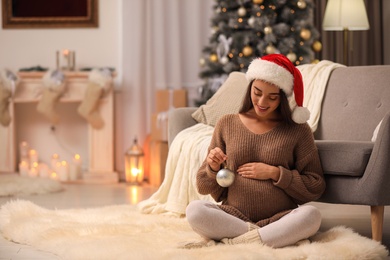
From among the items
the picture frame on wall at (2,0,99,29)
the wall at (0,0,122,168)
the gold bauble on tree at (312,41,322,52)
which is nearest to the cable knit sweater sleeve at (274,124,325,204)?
the gold bauble on tree at (312,41,322,52)

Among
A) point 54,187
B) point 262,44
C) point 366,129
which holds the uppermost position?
point 262,44

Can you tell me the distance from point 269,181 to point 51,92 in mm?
3192

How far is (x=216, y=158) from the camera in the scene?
308cm

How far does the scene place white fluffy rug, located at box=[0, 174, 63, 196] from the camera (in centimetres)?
525

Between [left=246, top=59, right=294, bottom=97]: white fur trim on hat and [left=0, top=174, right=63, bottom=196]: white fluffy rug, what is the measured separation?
2.55m

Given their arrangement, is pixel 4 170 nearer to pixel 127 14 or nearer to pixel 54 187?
pixel 54 187

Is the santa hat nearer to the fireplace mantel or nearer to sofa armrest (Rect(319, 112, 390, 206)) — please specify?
sofa armrest (Rect(319, 112, 390, 206))

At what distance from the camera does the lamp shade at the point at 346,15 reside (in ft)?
18.5

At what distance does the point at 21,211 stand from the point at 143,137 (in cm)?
247

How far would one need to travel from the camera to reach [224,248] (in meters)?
2.95

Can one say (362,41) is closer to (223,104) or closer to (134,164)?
(134,164)

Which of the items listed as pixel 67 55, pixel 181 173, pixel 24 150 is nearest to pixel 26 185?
pixel 24 150

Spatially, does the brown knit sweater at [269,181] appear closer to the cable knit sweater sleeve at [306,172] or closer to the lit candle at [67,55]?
the cable knit sweater sleeve at [306,172]

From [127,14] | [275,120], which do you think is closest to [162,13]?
[127,14]
